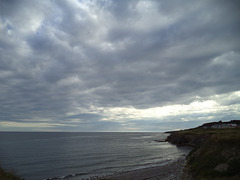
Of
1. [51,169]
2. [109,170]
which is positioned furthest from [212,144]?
[51,169]

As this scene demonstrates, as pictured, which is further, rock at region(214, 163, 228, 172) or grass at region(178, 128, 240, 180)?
rock at region(214, 163, 228, 172)

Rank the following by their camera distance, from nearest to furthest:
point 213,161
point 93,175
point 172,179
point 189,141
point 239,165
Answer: point 239,165 → point 213,161 → point 172,179 → point 93,175 → point 189,141

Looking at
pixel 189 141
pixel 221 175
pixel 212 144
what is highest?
pixel 212 144

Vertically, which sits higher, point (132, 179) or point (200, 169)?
point (200, 169)

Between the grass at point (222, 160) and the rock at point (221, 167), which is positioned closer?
the grass at point (222, 160)

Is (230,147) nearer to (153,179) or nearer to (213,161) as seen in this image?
(213,161)

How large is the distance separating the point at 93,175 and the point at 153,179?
12946mm

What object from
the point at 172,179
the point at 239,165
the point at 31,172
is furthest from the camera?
the point at 31,172

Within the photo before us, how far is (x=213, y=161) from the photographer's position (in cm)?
2312

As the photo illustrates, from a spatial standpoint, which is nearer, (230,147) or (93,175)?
(230,147)

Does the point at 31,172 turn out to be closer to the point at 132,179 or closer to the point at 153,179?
the point at 132,179

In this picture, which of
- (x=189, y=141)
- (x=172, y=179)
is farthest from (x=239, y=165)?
(x=189, y=141)

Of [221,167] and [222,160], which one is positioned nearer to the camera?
[221,167]

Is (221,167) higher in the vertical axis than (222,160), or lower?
lower
